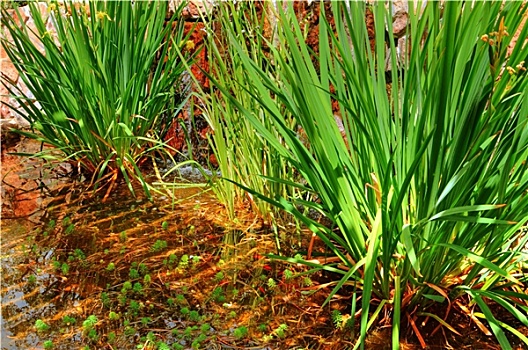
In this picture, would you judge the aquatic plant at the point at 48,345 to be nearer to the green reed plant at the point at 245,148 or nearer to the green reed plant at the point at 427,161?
the green reed plant at the point at 427,161

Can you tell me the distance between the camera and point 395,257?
177cm

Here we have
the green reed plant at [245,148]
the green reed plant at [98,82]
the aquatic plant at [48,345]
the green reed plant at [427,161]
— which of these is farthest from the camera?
the green reed plant at [98,82]

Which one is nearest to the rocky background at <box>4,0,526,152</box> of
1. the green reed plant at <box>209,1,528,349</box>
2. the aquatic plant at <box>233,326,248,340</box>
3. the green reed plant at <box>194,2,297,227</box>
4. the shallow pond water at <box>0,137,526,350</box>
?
the green reed plant at <box>194,2,297,227</box>

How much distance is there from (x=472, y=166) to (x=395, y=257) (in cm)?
38

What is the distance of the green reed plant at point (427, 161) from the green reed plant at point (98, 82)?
1.30 meters

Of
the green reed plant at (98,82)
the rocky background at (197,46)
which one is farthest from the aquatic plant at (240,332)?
the green reed plant at (98,82)

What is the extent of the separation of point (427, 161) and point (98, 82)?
1930 mm

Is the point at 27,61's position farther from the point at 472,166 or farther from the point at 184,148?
the point at 472,166

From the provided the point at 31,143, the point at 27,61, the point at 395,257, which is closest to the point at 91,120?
the point at 27,61

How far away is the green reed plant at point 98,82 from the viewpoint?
115 inches

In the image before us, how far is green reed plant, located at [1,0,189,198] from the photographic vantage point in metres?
2.91

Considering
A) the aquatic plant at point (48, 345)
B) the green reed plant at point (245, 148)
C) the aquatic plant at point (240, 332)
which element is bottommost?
the aquatic plant at point (240, 332)

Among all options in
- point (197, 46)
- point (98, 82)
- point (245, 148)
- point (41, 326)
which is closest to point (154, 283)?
point (41, 326)

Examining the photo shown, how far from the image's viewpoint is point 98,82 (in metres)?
2.97
